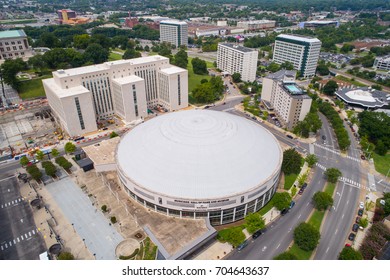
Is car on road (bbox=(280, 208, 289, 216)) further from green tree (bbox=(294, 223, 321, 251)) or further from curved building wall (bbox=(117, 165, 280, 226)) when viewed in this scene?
green tree (bbox=(294, 223, 321, 251))

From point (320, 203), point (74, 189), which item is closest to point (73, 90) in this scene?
point (74, 189)

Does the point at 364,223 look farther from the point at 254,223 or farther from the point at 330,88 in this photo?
the point at 330,88

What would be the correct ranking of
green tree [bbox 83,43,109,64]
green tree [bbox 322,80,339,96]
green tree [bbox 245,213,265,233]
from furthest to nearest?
green tree [bbox 83,43,109,64], green tree [bbox 322,80,339,96], green tree [bbox 245,213,265,233]

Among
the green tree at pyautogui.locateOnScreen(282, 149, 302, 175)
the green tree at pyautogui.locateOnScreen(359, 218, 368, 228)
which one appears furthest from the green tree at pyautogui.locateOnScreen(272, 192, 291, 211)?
the green tree at pyautogui.locateOnScreen(359, 218, 368, 228)

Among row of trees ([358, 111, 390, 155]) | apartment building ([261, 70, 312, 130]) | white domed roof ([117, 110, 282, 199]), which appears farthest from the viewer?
apartment building ([261, 70, 312, 130])

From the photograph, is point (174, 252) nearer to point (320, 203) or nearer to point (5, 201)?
point (320, 203)

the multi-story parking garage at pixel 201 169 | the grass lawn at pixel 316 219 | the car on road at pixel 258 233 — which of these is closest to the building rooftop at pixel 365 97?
the multi-story parking garage at pixel 201 169
